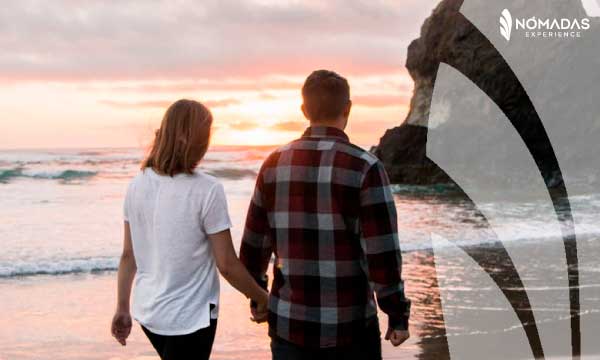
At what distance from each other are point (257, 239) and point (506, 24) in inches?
1367

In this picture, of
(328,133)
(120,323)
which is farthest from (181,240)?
(328,133)

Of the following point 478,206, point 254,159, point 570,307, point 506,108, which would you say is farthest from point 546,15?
point 570,307

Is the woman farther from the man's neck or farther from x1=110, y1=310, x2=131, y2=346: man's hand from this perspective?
the man's neck

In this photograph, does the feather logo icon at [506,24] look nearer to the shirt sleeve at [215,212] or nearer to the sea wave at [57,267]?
the sea wave at [57,267]

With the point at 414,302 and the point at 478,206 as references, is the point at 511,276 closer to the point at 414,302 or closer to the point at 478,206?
the point at 414,302

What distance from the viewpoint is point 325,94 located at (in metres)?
2.77

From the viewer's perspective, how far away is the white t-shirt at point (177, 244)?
2.85 meters

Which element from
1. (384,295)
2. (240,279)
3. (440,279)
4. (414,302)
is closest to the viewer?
(384,295)

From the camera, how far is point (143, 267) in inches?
117

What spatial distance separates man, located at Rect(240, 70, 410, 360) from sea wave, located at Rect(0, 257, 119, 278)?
334 inches

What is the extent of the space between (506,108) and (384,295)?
103ft

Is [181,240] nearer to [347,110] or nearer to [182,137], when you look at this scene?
[182,137]

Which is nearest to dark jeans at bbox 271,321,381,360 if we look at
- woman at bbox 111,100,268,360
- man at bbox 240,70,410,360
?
man at bbox 240,70,410,360

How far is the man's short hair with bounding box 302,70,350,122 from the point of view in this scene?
2752mm
